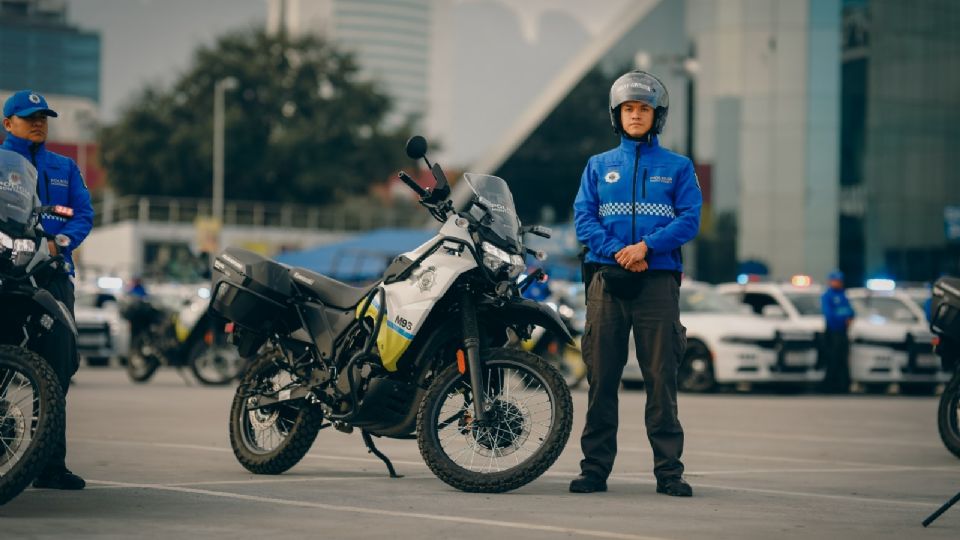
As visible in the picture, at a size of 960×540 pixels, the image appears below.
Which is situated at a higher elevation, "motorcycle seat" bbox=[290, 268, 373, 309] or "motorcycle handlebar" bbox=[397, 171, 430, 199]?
"motorcycle handlebar" bbox=[397, 171, 430, 199]

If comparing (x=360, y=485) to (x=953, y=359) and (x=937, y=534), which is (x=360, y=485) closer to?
(x=937, y=534)

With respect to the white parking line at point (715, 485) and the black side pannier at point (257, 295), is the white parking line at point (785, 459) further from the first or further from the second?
the black side pannier at point (257, 295)

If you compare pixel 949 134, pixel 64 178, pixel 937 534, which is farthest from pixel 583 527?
pixel 949 134

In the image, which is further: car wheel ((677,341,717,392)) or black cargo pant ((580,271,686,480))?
car wheel ((677,341,717,392))

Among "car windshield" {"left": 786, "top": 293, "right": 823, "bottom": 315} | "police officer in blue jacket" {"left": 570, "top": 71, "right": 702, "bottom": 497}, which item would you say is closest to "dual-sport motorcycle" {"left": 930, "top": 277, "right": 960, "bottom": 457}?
"police officer in blue jacket" {"left": 570, "top": 71, "right": 702, "bottom": 497}

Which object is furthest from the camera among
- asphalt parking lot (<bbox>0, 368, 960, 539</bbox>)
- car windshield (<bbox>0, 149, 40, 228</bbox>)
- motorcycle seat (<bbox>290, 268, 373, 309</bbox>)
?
motorcycle seat (<bbox>290, 268, 373, 309</bbox>)

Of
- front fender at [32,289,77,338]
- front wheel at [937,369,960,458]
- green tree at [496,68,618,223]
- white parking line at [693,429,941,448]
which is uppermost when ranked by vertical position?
green tree at [496,68,618,223]

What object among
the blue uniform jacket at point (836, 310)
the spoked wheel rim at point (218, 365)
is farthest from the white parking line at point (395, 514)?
the blue uniform jacket at point (836, 310)

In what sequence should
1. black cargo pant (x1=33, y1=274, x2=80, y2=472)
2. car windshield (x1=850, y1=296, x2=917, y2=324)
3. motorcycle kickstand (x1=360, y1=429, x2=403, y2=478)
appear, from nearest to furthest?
black cargo pant (x1=33, y1=274, x2=80, y2=472)
motorcycle kickstand (x1=360, y1=429, x2=403, y2=478)
car windshield (x1=850, y1=296, x2=917, y2=324)

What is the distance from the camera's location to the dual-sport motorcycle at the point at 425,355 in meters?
8.05

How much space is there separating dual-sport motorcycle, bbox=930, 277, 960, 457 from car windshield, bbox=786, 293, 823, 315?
11734 millimetres

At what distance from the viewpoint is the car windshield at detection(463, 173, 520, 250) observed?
8273 millimetres

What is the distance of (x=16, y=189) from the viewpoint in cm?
754

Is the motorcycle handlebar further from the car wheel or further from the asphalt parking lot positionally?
the car wheel
